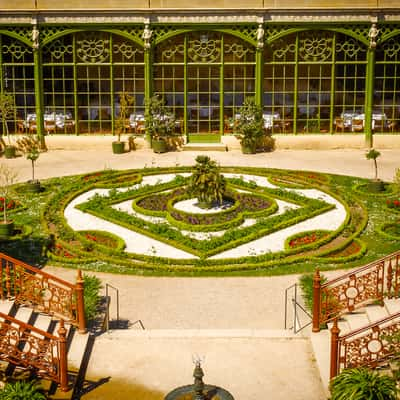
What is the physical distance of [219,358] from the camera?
14.0 m

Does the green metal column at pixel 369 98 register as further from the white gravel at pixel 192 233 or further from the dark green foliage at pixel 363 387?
the dark green foliage at pixel 363 387

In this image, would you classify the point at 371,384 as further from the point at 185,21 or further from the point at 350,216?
the point at 185,21

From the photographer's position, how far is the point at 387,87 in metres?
34.2

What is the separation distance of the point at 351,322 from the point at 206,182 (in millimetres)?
8599

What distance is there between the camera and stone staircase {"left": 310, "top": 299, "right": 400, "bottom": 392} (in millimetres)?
14023

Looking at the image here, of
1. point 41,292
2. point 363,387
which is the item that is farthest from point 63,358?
point 363,387

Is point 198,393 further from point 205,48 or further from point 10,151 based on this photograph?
point 205,48

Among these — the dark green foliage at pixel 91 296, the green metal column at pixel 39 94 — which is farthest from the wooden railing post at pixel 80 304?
the green metal column at pixel 39 94

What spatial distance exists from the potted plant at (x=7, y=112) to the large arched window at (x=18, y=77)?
28cm

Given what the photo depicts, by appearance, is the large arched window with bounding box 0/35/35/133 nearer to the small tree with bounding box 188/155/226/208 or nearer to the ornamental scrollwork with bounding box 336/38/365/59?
the ornamental scrollwork with bounding box 336/38/365/59

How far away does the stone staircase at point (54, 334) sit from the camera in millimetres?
12922

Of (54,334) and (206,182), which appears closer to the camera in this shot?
(54,334)

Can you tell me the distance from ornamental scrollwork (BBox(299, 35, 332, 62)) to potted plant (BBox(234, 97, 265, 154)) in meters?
3.15

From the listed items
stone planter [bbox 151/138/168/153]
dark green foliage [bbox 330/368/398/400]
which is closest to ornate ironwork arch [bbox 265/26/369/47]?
stone planter [bbox 151/138/168/153]
